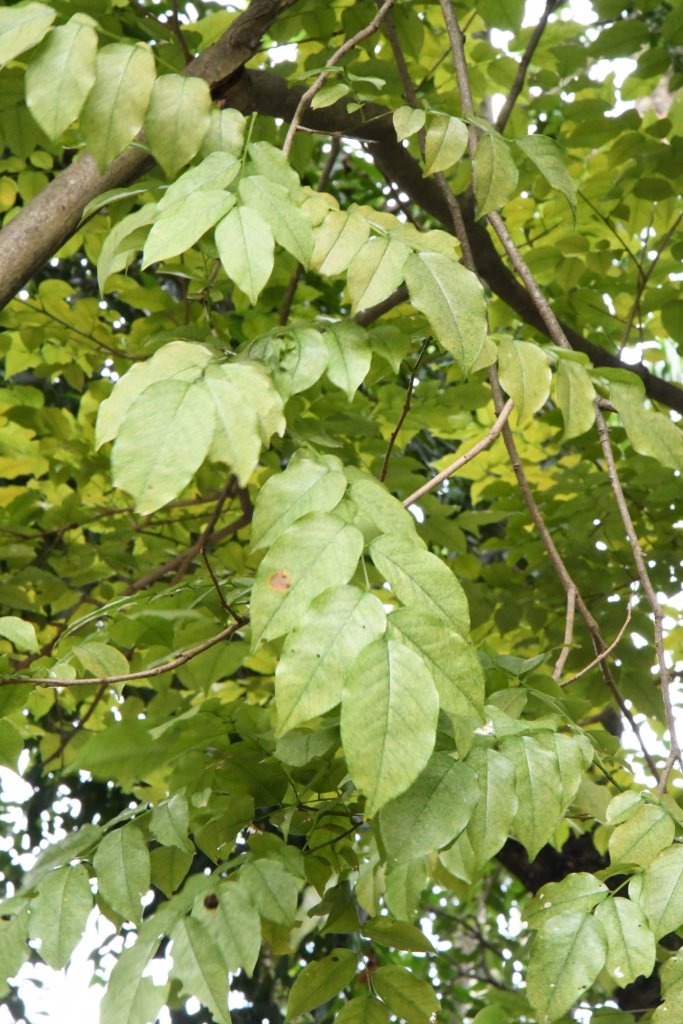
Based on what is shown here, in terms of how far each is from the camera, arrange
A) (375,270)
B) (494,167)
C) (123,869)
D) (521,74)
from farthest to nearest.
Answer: (521,74) → (494,167) → (123,869) → (375,270)

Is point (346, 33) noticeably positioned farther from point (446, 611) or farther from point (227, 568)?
point (446, 611)

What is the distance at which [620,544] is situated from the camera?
7.55ft

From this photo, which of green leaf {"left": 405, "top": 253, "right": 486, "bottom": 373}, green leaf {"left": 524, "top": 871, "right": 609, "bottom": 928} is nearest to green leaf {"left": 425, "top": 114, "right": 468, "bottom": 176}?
green leaf {"left": 405, "top": 253, "right": 486, "bottom": 373}

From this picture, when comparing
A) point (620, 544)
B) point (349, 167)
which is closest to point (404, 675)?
point (620, 544)

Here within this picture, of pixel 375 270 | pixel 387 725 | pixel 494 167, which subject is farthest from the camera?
pixel 494 167

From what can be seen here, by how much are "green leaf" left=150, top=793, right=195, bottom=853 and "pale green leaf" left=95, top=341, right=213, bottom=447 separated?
46 cm

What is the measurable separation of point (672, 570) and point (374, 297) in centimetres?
154

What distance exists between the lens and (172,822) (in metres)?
1.11

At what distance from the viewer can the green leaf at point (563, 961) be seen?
2.60 feet

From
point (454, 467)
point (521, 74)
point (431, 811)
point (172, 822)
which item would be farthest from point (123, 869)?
point (521, 74)

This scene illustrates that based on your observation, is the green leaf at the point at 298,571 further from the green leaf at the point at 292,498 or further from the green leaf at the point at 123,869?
the green leaf at the point at 123,869

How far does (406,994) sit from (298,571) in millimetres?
556

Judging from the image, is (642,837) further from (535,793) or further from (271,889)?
(271,889)

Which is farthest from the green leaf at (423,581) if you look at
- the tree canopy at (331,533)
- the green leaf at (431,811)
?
the green leaf at (431,811)
